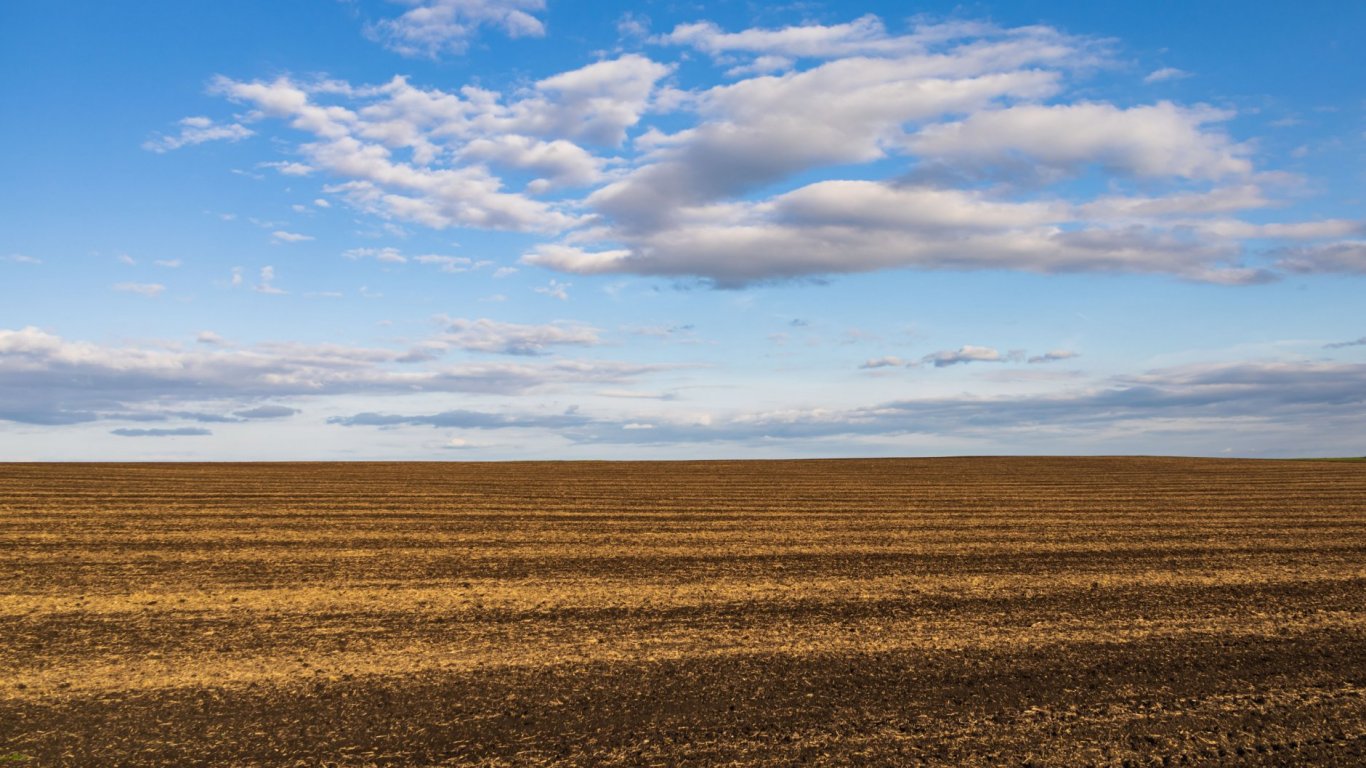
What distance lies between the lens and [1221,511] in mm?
21812

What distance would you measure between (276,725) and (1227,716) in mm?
6642

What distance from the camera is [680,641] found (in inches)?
333

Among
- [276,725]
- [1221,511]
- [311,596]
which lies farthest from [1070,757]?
[1221,511]

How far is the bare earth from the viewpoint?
6.04 m

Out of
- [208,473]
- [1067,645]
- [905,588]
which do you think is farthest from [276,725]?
[208,473]

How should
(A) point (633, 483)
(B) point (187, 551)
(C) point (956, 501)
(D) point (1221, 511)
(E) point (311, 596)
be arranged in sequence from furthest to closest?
(A) point (633, 483)
(C) point (956, 501)
(D) point (1221, 511)
(B) point (187, 551)
(E) point (311, 596)

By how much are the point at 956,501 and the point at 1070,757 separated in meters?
19.4

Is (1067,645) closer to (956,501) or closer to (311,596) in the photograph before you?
(311,596)

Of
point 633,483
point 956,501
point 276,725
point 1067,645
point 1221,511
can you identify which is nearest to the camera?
point 276,725

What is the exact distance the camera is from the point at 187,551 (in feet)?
47.4

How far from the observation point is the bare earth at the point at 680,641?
19.8 ft

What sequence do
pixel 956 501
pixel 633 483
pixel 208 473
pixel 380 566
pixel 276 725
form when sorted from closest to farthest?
pixel 276 725, pixel 380 566, pixel 956 501, pixel 633 483, pixel 208 473

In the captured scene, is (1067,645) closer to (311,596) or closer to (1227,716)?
(1227,716)

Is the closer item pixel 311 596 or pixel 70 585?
pixel 311 596
